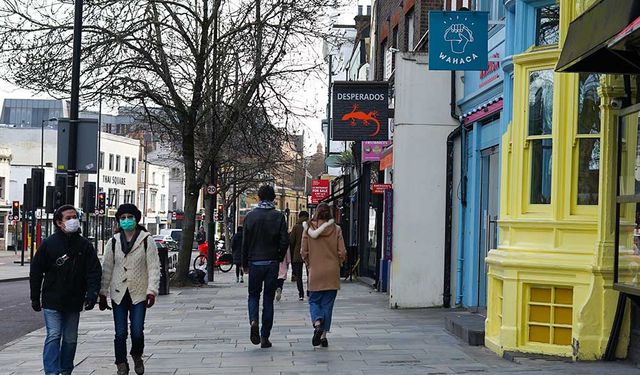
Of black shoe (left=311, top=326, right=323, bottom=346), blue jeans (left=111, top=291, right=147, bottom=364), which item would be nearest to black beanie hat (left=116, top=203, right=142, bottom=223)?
blue jeans (left=111, top=291, right=147, bottom=364)

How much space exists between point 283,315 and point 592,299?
773 centimetres

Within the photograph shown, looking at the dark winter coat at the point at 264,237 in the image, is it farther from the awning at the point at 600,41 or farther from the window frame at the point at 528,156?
the awning at the point at 600,41

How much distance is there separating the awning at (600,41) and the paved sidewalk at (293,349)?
9.21ft

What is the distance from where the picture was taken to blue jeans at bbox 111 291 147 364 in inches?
362

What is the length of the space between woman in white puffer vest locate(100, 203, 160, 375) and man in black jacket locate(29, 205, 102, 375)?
409mm

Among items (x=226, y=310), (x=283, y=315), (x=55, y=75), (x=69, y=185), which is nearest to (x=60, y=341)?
(x=69, y=185)

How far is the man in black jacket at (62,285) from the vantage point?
859cm

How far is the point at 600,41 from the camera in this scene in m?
7.77

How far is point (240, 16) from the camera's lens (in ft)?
77.9

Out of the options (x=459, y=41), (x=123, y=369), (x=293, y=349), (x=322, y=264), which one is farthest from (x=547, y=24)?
(x=123, y=369)

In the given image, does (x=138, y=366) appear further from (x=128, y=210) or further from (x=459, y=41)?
(x=459, y=41)

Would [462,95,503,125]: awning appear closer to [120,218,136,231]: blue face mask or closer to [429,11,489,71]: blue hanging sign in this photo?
[429,11,489,71]: blue hanging sign

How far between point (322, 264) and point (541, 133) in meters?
3.13

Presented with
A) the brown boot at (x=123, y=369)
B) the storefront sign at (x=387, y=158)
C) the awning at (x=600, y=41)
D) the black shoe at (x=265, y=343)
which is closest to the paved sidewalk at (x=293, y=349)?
the black shoe at (x=265, y=343)
